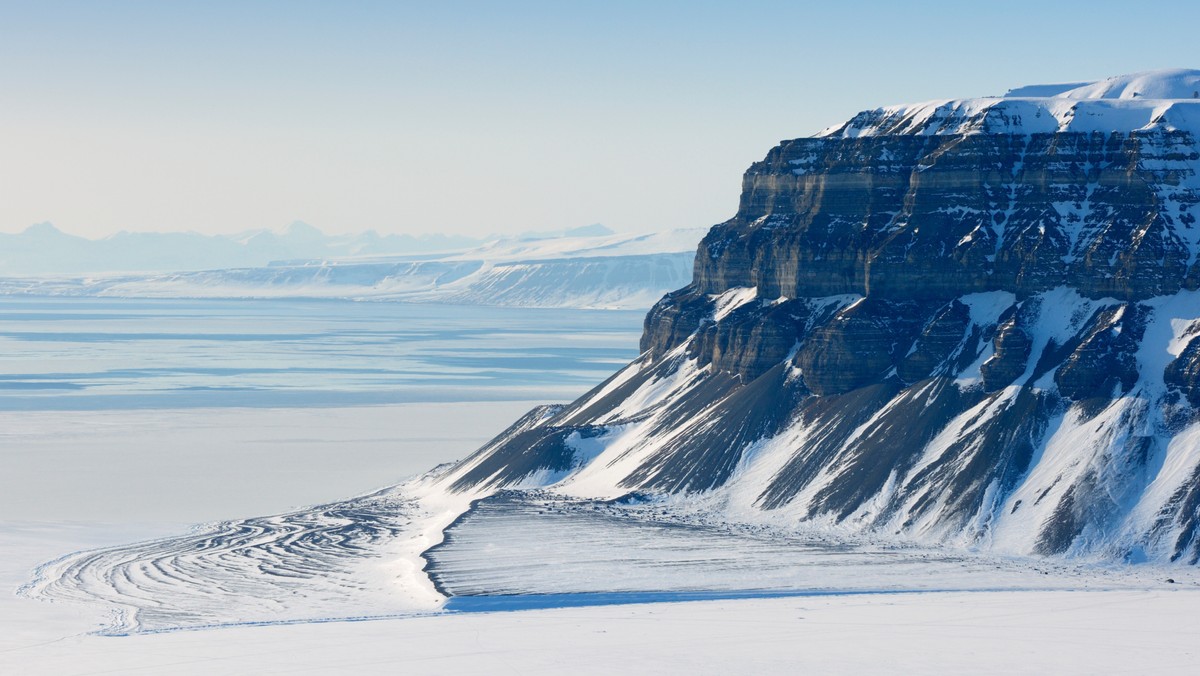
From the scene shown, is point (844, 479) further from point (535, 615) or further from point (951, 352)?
point (535, 615)

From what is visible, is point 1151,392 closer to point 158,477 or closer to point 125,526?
point 125,526

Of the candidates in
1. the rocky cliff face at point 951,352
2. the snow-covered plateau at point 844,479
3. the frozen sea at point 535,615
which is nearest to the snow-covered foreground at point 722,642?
the frozen sea at point 535,615

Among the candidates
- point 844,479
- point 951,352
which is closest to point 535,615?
point 844,479

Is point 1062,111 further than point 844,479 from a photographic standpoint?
Yes

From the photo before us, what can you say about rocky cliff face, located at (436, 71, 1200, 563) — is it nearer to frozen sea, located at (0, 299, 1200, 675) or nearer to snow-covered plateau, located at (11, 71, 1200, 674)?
A: snow-covered plateau, located at (11, 71, 1200, 674)

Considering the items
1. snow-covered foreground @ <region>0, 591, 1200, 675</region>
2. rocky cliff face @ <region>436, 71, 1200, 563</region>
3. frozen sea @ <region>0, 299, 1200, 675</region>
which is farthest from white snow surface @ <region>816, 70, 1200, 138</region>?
snow-covered foreground @ <region>0, 591, 1200, 675</region>
